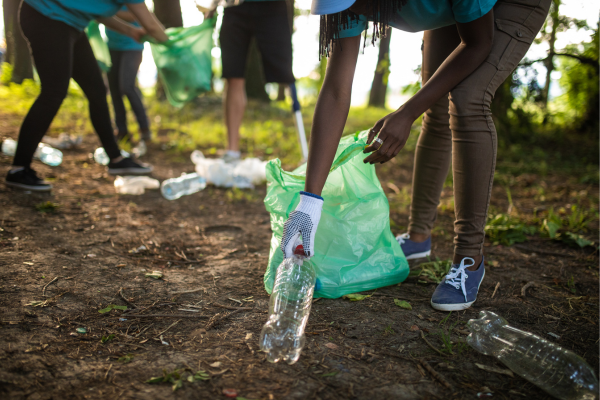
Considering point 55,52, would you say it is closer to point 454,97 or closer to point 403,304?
point 454,97

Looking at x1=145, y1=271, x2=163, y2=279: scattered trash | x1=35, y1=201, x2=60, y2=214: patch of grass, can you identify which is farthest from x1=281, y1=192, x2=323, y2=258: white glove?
x1=35, y1=201, x2=60, y2=214: patch of grass

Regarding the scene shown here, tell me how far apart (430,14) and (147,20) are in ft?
6.51

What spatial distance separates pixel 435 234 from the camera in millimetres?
2416

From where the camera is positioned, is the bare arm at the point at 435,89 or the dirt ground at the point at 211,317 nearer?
the dirt ground at the point at 211,317

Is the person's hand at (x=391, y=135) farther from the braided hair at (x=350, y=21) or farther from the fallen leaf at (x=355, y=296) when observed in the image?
the fallen leaf at (x=355, y=296)

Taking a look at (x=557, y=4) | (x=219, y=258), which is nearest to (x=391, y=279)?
(x=219, y=258)

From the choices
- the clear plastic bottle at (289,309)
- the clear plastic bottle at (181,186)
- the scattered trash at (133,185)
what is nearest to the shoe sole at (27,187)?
the scattered trash at (133,185)

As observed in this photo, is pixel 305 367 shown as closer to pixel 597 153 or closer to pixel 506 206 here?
pixel 506 206

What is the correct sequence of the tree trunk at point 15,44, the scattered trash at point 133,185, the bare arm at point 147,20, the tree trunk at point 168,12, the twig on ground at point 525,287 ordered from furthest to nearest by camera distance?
the tree trunk at point 15,44, the tree trunk at point 168,12, the scattered trash at point 133,185, the bare arm at point 147,20, the twig on ground at point 525,287

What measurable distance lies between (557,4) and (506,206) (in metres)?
1.92

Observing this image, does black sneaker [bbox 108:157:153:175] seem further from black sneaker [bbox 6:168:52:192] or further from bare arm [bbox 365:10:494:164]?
bare arm [bbox 365:10:494:164]

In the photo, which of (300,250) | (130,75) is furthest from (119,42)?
(300,250)

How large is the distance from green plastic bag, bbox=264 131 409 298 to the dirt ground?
0.09 meters

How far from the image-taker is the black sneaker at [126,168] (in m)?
3.15
